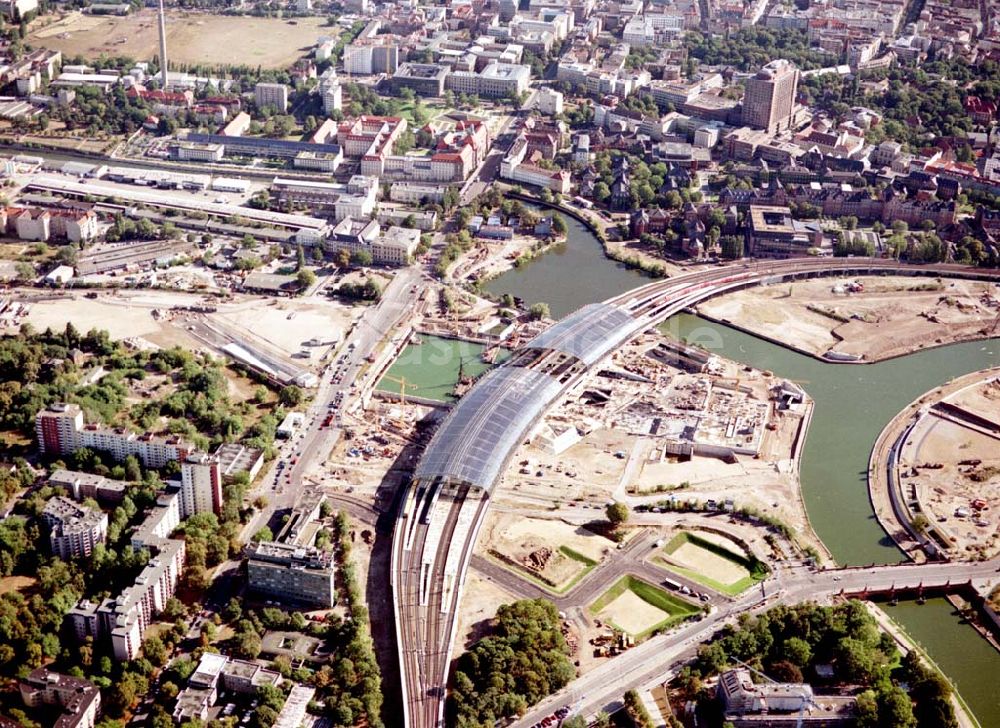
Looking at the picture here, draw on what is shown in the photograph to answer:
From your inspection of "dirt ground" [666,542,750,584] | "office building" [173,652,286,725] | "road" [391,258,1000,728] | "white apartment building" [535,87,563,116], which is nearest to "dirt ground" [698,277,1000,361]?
"road" [391,258,1000,728]

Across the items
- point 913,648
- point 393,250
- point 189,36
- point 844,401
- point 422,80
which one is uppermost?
point 189,36

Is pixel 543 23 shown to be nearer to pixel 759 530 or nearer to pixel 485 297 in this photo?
pixel 485 297

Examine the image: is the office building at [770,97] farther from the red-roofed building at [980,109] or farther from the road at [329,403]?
the road at [329,403]

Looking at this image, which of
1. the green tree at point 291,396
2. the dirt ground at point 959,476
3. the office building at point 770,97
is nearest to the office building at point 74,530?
the green tree at point 291,396

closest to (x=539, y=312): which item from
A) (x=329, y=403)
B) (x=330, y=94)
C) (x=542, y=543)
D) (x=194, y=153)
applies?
(x=329, y=403)

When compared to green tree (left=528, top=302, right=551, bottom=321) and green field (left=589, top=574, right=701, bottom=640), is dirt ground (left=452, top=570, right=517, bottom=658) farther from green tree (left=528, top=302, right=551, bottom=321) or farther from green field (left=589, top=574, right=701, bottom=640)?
green tree (left=528, top=302, right=551, bottom=321)

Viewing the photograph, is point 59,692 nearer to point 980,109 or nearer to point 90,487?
point 90,487
